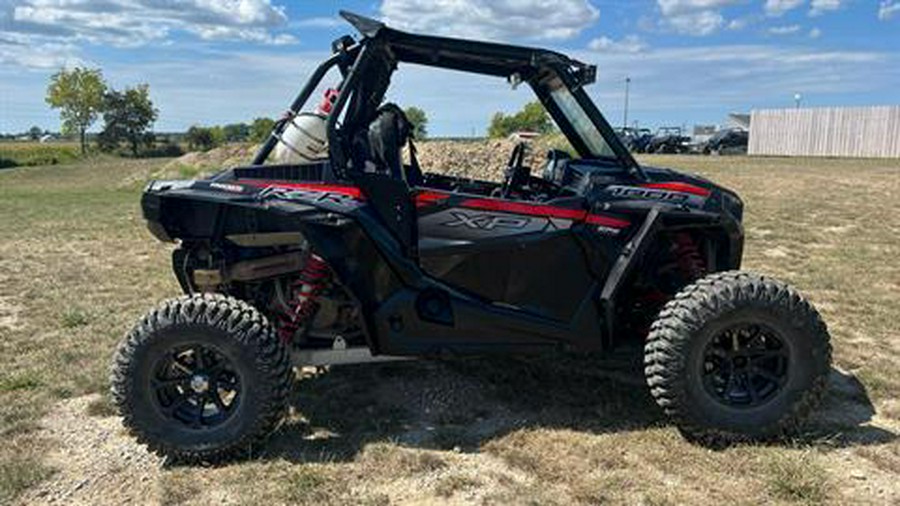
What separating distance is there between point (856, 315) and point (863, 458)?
336cm

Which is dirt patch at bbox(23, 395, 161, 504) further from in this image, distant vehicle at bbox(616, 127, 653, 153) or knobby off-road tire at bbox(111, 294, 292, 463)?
distant vehicle at bbox(616, 127, 653, 153)

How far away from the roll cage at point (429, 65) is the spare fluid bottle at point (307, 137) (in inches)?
4.6

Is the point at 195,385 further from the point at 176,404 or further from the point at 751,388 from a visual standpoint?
the point at 751,388

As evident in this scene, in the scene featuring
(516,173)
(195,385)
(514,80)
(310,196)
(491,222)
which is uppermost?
(514,80)

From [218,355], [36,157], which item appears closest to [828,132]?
[218,355]

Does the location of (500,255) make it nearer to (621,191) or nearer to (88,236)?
(621,191)

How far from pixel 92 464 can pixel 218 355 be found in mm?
869

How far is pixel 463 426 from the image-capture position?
4.96 metres

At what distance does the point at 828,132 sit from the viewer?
137 ft

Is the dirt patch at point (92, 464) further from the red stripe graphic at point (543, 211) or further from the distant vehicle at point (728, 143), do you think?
the distant vehicle at point (728, 143)

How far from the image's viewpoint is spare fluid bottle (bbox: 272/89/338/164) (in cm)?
488

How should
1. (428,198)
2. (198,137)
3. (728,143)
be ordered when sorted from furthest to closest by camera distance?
(198,137), (728,143), (428,198)

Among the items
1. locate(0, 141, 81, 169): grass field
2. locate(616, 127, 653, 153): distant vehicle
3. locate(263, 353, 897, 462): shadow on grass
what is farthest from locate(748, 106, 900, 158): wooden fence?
locate(0, 141, 81, 169): grass field

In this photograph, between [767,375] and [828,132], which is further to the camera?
[828,132]
